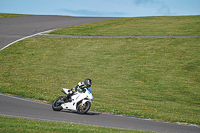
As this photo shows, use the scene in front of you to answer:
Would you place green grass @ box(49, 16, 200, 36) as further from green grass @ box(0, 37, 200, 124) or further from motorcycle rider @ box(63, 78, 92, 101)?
motorcycle rider @ box(63, 78, 92, 101)

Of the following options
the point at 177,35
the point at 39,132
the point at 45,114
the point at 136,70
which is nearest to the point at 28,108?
the point at 45,114

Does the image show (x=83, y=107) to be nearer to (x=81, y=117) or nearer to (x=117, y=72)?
(x=81, y=117)

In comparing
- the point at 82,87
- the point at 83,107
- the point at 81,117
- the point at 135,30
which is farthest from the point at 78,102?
the point at 135,30

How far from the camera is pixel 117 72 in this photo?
2497 centimetres

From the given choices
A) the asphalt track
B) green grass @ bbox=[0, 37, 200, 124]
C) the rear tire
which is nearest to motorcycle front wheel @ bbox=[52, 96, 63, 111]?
the asphalt track

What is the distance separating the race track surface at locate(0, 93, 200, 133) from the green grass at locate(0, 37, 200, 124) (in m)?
1.34

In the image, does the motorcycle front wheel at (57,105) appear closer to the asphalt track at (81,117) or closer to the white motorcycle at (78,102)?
the white motorcycle at (78,102)

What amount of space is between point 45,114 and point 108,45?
21.7 meters

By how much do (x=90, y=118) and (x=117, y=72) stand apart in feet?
43.5

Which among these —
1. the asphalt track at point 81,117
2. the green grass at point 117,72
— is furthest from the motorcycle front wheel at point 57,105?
the green grass at point 117,72

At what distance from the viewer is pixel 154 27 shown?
41.0m

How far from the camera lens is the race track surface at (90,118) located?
11.0m

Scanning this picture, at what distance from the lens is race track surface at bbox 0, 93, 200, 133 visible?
36.1 ft

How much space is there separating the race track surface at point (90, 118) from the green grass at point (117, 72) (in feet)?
4.40
